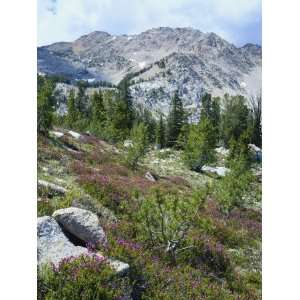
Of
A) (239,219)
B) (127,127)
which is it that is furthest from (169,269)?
(127,127)

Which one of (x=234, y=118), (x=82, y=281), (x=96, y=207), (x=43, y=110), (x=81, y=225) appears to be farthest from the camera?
(x=43, y=110)

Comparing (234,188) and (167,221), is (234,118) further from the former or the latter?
(167,221)

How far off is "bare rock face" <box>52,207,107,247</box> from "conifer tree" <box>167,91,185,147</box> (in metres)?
4.25

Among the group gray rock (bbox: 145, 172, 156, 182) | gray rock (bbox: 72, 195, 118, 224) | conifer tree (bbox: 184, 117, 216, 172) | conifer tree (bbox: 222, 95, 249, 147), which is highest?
conifer tree (bbox: 222, 95, 249, 147)

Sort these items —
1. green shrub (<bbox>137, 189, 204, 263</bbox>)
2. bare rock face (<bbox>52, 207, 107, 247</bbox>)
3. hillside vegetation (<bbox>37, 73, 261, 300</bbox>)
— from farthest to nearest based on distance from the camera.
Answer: green shrub (<bbox>137, 189, 204, 263</bbox>) < bare rock face (<bbox>52, 207, 107, 247</bbox>) < hillside vegetation (<bbox>37, 73, 261, 300</bbox>)

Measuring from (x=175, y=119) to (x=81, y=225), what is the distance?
561 centimetres

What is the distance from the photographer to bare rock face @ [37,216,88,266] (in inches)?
195

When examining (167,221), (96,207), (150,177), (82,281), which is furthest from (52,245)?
(150,177)

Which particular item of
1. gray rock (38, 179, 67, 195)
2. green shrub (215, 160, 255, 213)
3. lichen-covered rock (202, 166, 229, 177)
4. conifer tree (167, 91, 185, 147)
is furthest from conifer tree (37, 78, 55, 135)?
green shrub (215, 160, 255, 213)

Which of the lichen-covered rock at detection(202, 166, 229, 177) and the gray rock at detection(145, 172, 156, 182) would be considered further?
the lichen-covered rock at detection(202, 166, 229, 177)

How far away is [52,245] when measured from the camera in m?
5.07

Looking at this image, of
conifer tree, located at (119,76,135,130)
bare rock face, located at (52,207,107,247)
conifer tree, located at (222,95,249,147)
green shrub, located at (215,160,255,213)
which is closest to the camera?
bare rock face, located at (52,207,107,247)

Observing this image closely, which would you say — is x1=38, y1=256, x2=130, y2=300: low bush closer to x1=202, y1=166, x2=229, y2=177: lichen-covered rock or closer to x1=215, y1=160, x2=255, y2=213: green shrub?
x1=215, y1=160, x2=255, y2=213: green shrub

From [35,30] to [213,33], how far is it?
8.15 ft
